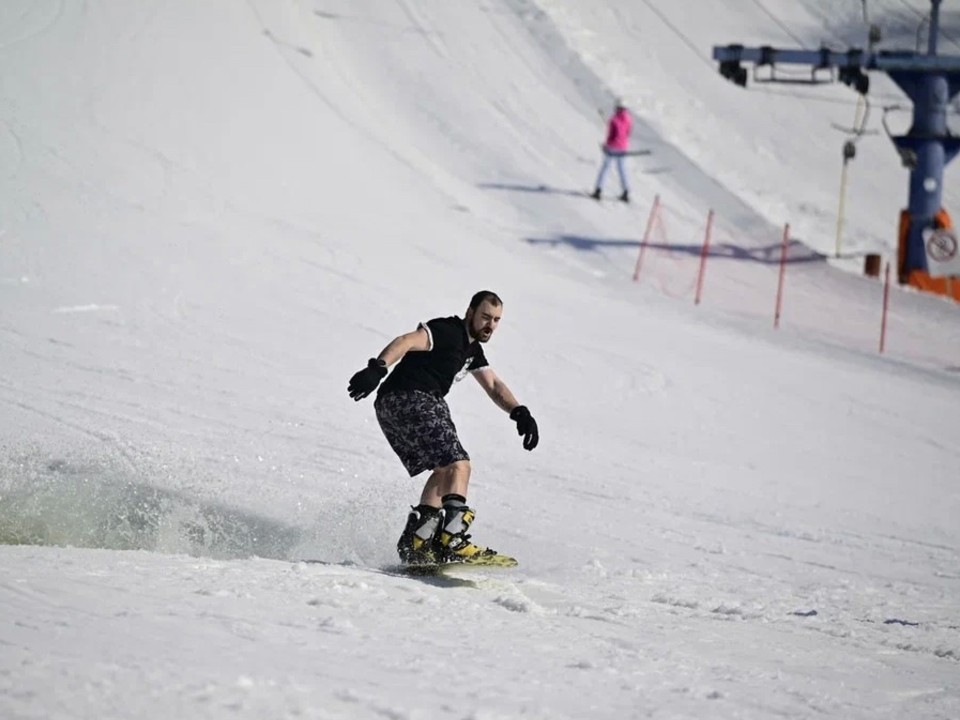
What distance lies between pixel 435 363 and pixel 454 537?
0.80m

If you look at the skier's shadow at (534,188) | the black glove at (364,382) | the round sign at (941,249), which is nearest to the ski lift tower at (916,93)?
the round sign at (941,249)

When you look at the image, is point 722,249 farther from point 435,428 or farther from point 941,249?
point 435,428

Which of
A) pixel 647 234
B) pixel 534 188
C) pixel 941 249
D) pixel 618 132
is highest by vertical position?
pixel 618 132

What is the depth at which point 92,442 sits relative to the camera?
757cm

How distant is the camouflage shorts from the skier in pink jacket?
12.9 meters

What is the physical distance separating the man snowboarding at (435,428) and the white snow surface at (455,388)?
300mm

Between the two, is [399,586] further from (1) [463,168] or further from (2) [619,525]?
(1) [463,168]

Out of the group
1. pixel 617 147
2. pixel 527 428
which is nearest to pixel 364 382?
pixel 527 428

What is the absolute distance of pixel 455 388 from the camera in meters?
10.8

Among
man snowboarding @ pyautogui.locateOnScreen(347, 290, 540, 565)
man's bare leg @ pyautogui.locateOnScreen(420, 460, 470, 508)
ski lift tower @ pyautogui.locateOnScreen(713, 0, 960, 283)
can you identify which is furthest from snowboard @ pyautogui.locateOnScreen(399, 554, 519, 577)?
ski lift tower @ pyautogui.locateOnScreen(713, 0, 960, 283)

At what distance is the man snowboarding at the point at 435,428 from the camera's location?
574 cm

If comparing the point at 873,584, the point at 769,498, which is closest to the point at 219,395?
the point at 769,498

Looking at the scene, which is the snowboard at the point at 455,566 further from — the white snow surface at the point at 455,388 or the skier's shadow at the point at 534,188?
the skier's shadow at the point at 534,188

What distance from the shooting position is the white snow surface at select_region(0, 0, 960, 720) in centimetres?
421
